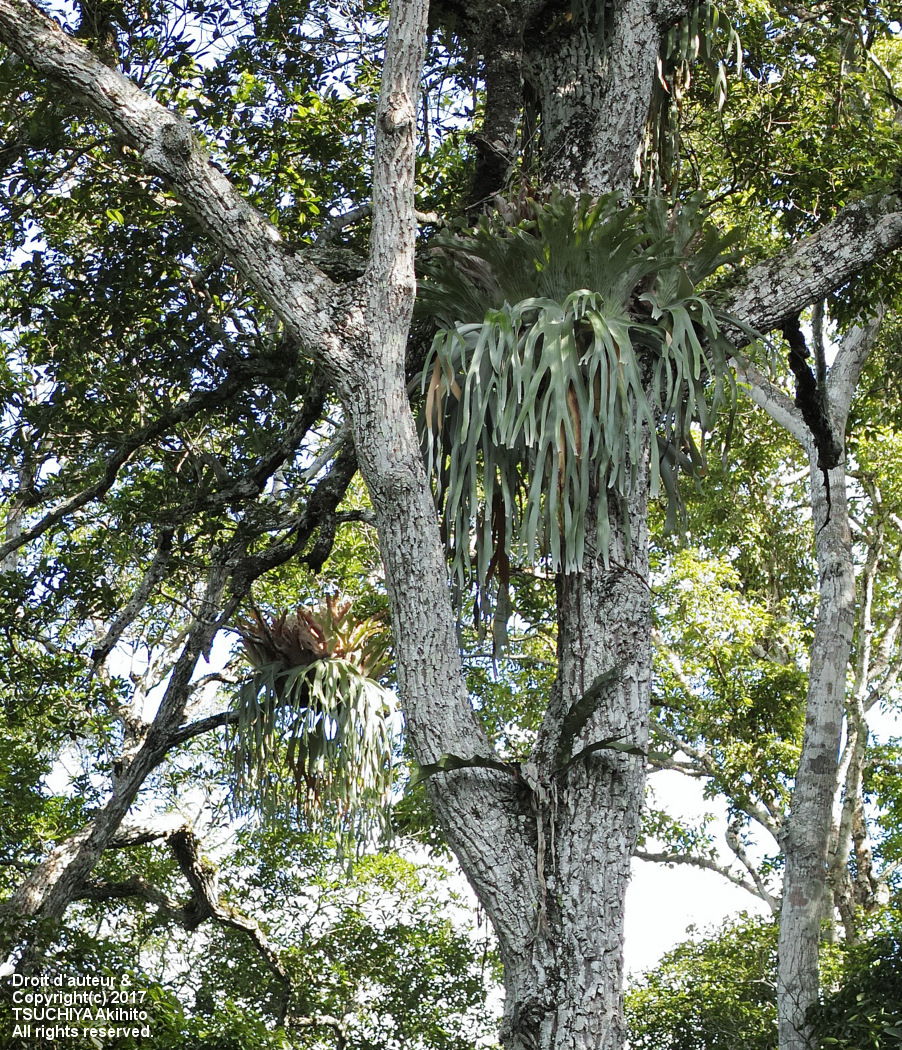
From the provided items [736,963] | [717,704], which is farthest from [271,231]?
[736,963]

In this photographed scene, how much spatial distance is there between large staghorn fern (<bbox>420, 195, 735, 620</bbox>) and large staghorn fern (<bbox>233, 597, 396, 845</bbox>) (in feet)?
6.64

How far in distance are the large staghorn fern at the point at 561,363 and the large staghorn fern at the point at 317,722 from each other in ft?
6.64

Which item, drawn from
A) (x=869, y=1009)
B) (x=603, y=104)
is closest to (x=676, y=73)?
(x=603, y=104)

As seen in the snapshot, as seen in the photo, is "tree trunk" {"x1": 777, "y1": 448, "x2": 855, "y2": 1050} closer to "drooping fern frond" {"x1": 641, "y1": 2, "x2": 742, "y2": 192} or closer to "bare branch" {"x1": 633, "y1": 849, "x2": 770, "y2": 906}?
"drooping fern frond" {"x1": 641, "y1": 2, "x2": 742, "y2": 192}

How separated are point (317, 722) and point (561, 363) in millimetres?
2834

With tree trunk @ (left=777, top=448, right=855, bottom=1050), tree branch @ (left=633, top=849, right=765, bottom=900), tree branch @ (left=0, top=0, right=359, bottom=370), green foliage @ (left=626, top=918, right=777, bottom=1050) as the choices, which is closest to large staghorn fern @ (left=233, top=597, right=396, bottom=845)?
tree trunk @ (left=777, top=448, right=855, bottom=1050)

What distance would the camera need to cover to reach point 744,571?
11438 millimetres

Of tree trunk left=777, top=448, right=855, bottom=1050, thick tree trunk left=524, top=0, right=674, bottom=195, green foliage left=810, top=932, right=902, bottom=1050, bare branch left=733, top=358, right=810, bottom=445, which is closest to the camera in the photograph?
thick tree trunk left=524, top=0, right=674, bottom=195

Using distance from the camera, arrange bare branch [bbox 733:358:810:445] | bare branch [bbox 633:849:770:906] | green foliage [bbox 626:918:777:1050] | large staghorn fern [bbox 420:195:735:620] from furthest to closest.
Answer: bare branch [bbox 633:849:770:906] → green foliage [bbox 626:918:777:1050] → bare branch [bbox 733:358:810:445] → large staghorn fern [bbox 420:195:735:620]

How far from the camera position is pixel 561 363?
127 inches

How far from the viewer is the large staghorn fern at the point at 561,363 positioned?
3242mm

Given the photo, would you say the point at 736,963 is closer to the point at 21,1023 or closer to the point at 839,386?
the point at 839,386

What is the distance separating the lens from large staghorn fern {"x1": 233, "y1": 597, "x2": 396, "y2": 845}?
5371 mm

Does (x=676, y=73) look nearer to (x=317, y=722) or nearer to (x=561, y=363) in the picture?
(x=561, y=363)
